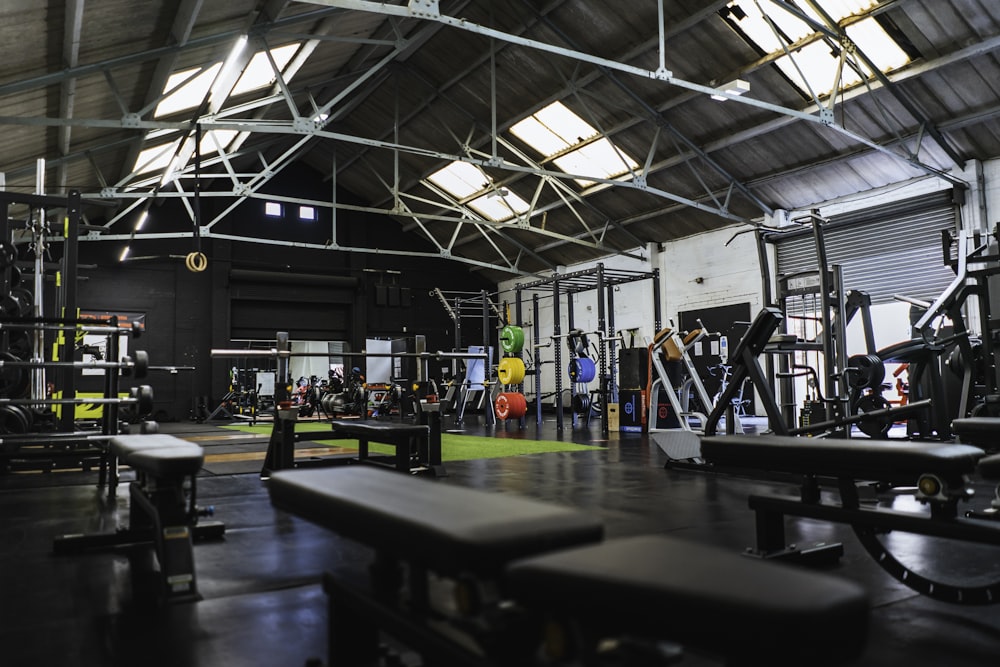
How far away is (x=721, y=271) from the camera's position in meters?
11.5

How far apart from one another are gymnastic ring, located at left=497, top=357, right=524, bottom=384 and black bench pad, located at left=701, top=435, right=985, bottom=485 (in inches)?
287

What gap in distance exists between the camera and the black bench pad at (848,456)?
1.70 meters

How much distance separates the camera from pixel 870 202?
938 centimetres

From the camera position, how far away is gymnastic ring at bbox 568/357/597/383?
906 cm

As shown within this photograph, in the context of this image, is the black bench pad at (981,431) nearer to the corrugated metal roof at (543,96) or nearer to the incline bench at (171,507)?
the incline bench at (171,507)

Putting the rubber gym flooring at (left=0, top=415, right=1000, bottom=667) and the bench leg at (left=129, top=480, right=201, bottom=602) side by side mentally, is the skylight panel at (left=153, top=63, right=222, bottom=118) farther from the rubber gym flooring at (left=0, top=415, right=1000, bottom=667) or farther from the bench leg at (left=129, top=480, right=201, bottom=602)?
the bench leg at (left=129, top=480, right=201, bottom=602)

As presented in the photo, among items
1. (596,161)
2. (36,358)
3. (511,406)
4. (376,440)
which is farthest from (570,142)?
(36,358)

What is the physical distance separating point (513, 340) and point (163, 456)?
8247mm

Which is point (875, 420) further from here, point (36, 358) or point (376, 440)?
point (36, 358)

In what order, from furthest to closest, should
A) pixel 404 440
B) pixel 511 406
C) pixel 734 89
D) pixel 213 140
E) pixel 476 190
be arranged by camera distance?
pixel 476 190 < pixel 213 140 < pixel 511 406 < pixel 734 89 < pixel 404 440

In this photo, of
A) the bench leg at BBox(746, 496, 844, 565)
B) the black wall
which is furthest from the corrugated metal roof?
the bench leg at BBox(746, 496, 844, 565)

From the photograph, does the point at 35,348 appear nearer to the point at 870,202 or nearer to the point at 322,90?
the point at 322,90

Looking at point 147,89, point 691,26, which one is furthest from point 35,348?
point 691,26

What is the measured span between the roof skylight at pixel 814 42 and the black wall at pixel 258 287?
8893mm
